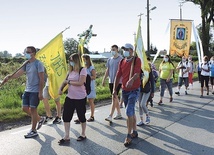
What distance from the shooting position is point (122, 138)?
5977 mm

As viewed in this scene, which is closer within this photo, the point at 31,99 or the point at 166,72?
the point at 31,99

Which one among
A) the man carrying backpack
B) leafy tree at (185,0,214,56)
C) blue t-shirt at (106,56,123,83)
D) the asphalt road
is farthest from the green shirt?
leafy tree at (185,0,214,56)

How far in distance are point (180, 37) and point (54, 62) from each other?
24.9 ft

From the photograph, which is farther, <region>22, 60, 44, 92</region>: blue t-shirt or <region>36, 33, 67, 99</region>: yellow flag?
<region>36, 33, 67, 99</region>: yellow flag

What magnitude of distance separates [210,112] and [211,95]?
3.80 m

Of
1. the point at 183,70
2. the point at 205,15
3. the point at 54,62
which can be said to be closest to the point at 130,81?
the point at 54,62

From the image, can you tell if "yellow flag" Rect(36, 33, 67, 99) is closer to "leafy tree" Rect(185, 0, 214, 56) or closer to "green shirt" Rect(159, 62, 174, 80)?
"green shirt" Rect(159, 62, 174, 80)

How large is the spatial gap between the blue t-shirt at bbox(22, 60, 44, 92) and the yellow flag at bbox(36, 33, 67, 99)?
85 centimetres

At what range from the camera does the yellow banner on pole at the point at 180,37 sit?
513 inches

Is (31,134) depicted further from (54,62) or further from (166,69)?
(166,69)

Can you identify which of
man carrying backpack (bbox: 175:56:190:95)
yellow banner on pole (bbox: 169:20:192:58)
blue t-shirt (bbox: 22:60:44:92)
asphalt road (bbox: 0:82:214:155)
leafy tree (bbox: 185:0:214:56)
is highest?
leafy tree (bbox: 185:0:214:56)

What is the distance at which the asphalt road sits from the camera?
5.23 metres

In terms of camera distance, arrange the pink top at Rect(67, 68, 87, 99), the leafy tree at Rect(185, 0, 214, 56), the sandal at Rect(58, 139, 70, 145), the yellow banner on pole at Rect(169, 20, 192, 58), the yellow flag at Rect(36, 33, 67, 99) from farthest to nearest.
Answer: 1. the leafy tree at Rect(185, 0, 214, 56)
2. the yellow banner on pole at Rect(169, 20, 192, 58)
3. the yellow flag at Rect(36, 33, 67, 99)
4. the pink top at Rect(67, 68, 87, 99)
5. the sandal at Rect(58, 139, 70, 145)

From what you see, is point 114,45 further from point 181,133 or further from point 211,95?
point 211,95
